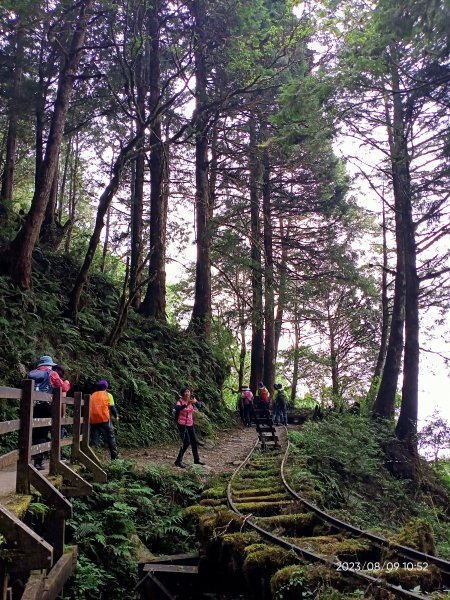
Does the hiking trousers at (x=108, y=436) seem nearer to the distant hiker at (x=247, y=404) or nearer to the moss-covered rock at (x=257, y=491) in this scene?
the moss-covered rock at (x=257, y=491)

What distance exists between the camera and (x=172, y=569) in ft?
20.3

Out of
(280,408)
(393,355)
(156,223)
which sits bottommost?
(280,408)

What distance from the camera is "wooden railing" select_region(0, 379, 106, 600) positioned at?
3.95 metres

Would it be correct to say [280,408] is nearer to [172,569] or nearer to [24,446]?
[172,569]

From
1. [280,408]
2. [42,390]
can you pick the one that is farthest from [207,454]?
[280,408]

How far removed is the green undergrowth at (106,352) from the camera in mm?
11969

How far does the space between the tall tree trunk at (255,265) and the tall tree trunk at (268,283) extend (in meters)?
0.30

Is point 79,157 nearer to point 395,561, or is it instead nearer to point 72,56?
point 72,56

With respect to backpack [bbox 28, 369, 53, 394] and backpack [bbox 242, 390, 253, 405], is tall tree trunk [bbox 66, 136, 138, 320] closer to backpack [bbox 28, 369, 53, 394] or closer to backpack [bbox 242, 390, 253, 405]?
backpack [bbox 28, 369, 53, 394]

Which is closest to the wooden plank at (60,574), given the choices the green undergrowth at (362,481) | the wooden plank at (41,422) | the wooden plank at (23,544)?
the wooden plank at (41,422)

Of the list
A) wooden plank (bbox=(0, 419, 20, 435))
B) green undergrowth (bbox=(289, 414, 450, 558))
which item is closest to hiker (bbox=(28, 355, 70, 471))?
wooden plank (bbox=(0, 419, 20, 435))

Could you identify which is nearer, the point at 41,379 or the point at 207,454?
the point at 41,379

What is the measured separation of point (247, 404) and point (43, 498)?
15130 mm

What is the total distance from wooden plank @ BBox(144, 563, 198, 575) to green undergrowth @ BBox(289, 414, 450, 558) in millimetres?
2252
